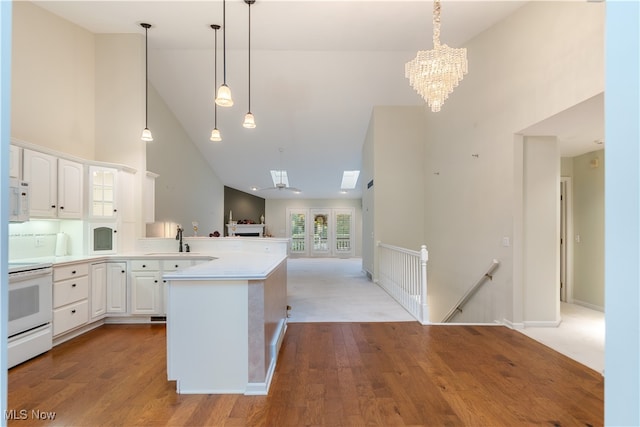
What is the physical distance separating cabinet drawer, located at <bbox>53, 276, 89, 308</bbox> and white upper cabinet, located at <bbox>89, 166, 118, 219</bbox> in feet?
3.28

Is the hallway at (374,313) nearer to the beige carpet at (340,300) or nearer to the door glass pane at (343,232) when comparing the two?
the beige carpet at (340,300)

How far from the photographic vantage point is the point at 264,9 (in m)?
4.30

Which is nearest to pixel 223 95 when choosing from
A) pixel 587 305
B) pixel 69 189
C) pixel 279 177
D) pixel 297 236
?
pixel 69 189

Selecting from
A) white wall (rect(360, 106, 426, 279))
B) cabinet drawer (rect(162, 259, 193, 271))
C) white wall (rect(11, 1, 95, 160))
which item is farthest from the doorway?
white wall (rect(11, 1, 95, 160))

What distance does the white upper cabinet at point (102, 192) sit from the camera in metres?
4.39

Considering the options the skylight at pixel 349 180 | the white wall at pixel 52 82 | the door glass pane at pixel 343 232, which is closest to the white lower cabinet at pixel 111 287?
the white wall at pixel 52 82

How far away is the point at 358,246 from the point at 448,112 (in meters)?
8.21

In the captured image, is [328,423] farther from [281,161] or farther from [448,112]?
[281,161]

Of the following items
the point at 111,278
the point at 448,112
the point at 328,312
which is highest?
the point at 448,112

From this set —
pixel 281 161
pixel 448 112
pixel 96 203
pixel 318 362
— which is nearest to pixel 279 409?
pixel 318 362

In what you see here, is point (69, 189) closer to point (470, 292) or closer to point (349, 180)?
point (470, 292)

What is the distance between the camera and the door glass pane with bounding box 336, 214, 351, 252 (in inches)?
522

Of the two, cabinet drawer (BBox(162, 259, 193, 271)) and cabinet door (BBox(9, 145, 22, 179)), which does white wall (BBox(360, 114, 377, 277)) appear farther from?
cabinet door (BBox(9, 145, 22, 179))

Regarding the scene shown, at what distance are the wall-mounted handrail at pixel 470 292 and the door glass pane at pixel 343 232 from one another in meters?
7.58
